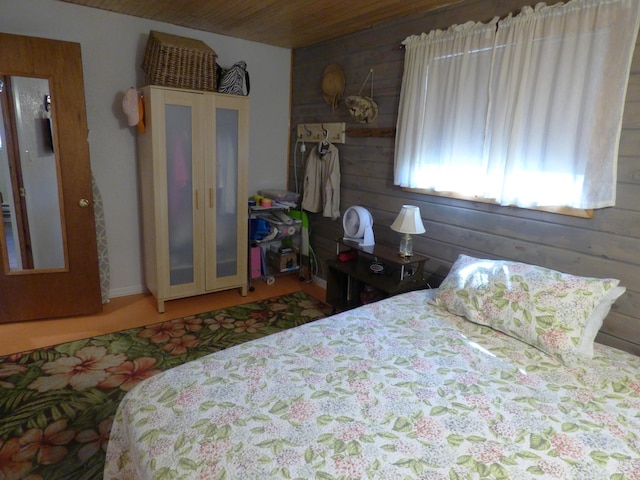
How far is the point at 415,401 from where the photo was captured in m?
1.33

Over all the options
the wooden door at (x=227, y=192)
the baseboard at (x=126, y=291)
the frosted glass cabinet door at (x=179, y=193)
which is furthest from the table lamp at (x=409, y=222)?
the baseboard at (x=126, y=291)

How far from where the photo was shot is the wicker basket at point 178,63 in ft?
9.38

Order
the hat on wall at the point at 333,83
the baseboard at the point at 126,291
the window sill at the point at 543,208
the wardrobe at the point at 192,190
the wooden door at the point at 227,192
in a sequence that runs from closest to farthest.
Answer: the window sill at the point at 543,208 → the wardrobe at the point at 192,190 → the wooden door at the point at 227,192 → the hat on wall at the point at 333,83 → the baseboard at the point at 126,291

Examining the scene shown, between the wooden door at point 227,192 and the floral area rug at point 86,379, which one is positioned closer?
the floral area rug at point 86,379

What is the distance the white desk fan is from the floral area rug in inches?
29.8

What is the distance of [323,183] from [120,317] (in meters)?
2.04

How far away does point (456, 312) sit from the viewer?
2.02m

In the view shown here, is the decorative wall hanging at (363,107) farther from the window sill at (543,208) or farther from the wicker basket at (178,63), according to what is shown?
the wicker basket at (178,63)

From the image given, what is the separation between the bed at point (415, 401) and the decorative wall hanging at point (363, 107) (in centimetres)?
167

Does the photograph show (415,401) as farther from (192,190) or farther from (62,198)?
(62,198)

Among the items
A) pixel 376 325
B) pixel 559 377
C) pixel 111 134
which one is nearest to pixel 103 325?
pixel 111 134

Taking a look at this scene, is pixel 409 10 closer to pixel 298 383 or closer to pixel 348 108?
pixel 348 108

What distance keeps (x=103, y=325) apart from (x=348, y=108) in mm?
2591

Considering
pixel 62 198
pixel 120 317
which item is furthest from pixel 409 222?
pixel 62 198
